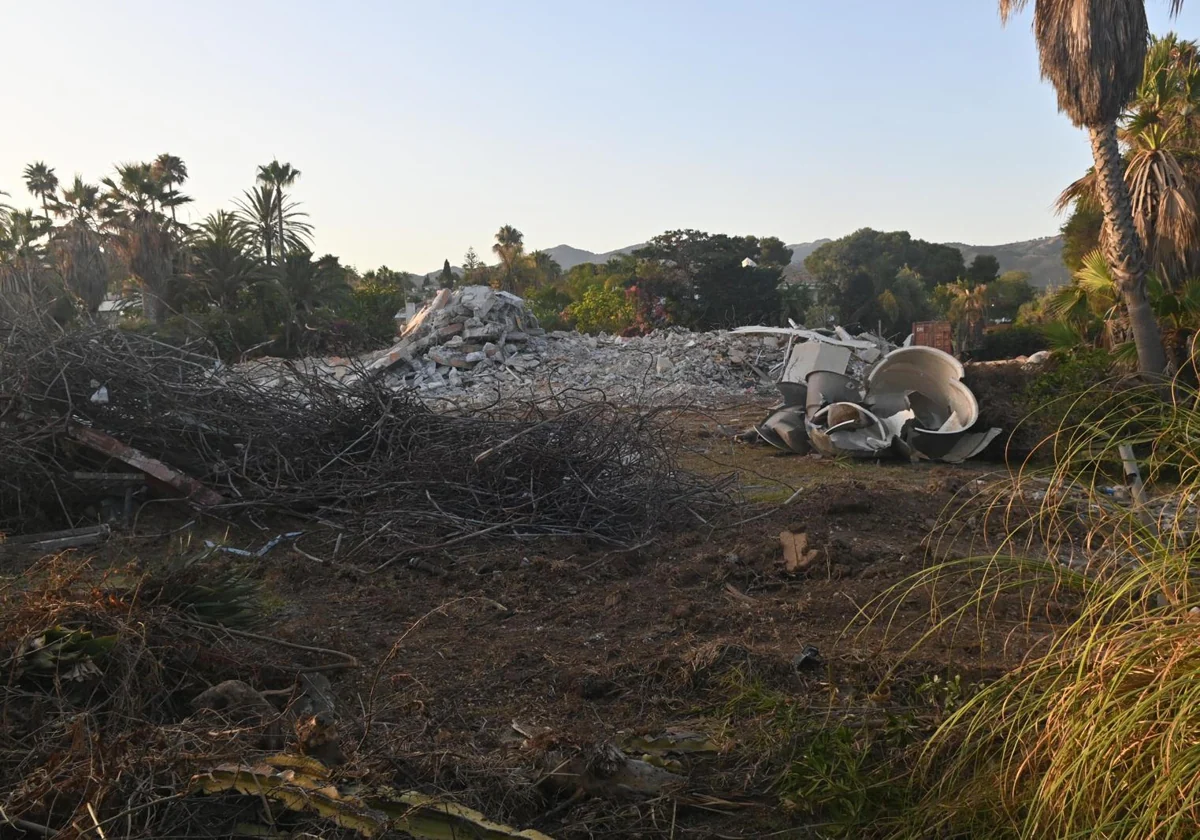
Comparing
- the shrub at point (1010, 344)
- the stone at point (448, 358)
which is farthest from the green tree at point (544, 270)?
the stone at point (448, 358)

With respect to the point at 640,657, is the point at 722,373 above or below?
above

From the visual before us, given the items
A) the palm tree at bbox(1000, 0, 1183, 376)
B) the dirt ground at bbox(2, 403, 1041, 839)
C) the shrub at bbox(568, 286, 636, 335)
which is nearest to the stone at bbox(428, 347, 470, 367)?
the palm tree at bbox(1000, 0, 1183, 376)

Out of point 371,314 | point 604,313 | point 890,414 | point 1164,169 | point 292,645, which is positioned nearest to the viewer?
point 292,645

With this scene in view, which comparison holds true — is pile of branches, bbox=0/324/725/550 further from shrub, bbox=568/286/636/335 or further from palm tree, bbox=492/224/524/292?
palm tree, bbox=492/224/524/292

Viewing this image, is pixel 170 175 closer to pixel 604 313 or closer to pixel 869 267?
pixel 604 313

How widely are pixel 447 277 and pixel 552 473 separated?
1835 inches

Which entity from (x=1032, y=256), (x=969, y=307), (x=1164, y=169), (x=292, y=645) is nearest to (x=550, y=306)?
(x=969, y=307)

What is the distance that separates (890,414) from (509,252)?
1762 inches

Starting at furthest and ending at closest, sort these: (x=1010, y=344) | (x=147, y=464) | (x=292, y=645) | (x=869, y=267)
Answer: (x=869, y=267) → (x=1010, y=344) → (x=147, y=464) → (x=292, y=645)

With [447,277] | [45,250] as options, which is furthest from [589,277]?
[45,250]

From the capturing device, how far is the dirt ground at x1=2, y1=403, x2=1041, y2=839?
2951 mm

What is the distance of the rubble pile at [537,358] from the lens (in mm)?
19562

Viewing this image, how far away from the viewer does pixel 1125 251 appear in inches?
463

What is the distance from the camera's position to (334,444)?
314 inches
